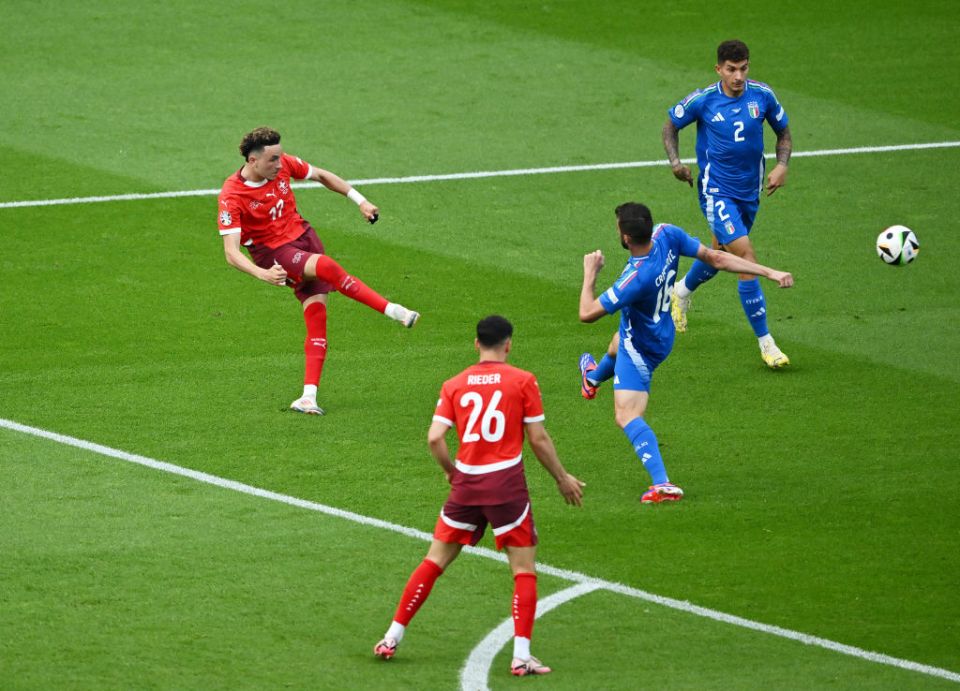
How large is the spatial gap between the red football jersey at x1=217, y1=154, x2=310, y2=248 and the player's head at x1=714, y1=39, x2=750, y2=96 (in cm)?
377

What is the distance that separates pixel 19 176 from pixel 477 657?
12.0 metres

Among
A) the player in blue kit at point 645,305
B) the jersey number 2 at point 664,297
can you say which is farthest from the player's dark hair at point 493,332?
the jersey number 2 at point 664,297

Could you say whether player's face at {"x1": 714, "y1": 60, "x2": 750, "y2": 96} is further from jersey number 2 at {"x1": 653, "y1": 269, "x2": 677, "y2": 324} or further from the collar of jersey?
the collar of jersey

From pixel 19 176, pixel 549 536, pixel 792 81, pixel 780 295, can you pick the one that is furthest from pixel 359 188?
pixel 549 536

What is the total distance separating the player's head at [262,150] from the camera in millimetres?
13117

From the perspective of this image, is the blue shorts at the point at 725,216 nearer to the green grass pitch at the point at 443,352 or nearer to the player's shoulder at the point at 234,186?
the green grass pitch at the point at 443,352

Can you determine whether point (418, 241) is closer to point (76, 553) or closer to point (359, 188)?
point (359, 188)

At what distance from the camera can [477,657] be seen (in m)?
9.16

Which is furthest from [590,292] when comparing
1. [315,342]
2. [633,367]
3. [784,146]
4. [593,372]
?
[784,146]

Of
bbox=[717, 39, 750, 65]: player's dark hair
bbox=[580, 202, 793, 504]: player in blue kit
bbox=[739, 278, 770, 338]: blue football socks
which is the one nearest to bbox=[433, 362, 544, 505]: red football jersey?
bbox=[580, 202, 793, 504]: player in blue kit

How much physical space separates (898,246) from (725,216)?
1.48 meters

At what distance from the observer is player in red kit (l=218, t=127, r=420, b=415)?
1314 cm

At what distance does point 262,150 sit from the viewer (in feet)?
43.1

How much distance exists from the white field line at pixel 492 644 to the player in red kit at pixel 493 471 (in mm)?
212
